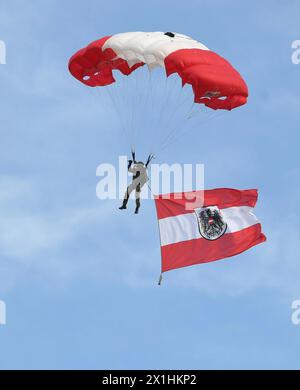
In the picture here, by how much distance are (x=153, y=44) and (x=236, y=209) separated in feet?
21.5

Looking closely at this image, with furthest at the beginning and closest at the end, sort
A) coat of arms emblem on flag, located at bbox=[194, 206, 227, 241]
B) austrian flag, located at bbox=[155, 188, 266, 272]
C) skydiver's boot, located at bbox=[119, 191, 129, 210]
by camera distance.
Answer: coat of arms emblem on flag, located at bbox=[194, 206, 227, 241], austrian flag, located at bbox=[155, 188, 266, 272], skydiver's boot, located at bbox=[119, 191, 129, 210]

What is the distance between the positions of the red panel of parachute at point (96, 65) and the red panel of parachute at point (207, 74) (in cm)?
270

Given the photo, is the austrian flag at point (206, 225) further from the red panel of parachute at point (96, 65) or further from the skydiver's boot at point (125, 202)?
the red panel of parachute at point (96, 65)

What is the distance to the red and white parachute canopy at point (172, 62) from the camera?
35.7 m

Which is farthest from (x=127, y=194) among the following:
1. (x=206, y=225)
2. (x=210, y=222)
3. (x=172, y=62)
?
(x=172, y=62)

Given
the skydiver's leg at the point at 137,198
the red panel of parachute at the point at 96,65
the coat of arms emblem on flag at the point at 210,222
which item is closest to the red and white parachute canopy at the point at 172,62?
the red panel of parachute at the point at 96,65

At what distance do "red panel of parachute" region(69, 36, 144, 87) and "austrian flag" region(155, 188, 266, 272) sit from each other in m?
4.26

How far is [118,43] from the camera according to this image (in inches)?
1469

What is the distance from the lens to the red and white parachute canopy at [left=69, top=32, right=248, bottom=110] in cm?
3569

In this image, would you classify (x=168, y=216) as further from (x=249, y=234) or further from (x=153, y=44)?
(x=153, y=44)

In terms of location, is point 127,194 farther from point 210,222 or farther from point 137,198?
point 210,222

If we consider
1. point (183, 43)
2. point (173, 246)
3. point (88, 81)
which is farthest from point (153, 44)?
point (173, 246)

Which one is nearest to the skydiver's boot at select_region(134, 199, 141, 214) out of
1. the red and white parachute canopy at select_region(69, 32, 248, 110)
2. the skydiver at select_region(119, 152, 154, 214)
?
the skydiver at select_region(119, 152, 154, 214)

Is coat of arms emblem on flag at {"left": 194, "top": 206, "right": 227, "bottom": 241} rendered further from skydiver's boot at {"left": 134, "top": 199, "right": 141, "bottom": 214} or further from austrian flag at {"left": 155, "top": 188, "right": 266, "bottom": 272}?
skydiver's boot at {"left": 134, "top": 199, "right": 141, "bottom": 214}
